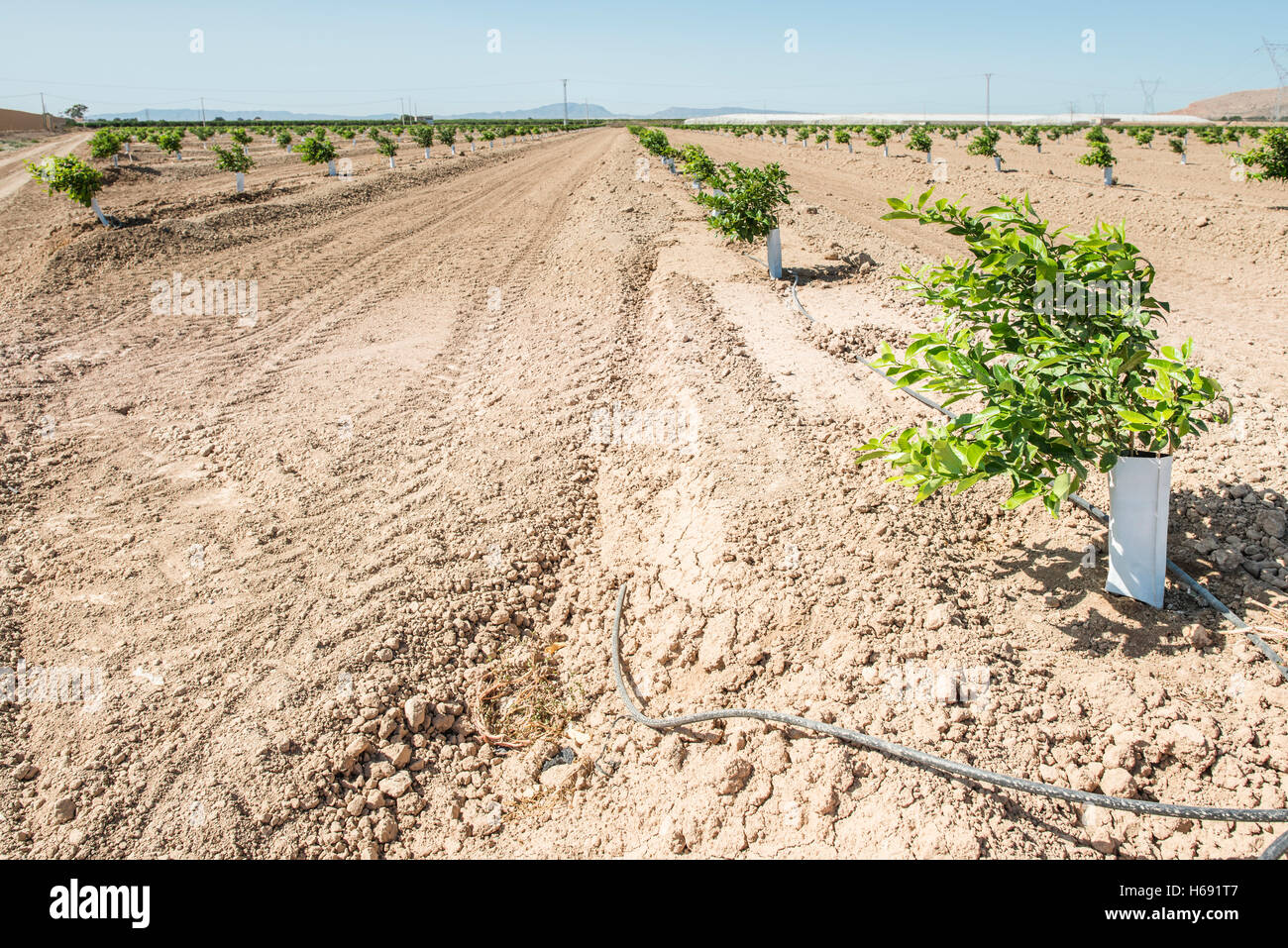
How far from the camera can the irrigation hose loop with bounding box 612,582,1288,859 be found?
2.26 meters

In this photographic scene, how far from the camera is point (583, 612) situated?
4367mm

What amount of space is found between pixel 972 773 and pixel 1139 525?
4.88 feet

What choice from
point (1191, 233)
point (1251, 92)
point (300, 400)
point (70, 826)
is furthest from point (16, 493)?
point (1251, 92)

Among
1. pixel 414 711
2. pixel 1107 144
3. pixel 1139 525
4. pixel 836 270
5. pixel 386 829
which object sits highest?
pixel 1107 144

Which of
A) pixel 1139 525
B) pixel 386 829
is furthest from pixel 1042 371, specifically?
pixel 386 829

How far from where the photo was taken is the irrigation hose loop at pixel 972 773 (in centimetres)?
226

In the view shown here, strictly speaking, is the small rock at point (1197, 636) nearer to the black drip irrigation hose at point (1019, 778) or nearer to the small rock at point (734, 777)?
the black drip irrigation hose at point (1019, 778)

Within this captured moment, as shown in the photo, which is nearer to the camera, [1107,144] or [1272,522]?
[1272,522]

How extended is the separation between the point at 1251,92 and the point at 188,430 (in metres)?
221

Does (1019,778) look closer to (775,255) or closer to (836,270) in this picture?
(775,255)

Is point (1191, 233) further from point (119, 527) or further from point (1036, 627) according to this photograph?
point (119, 527)

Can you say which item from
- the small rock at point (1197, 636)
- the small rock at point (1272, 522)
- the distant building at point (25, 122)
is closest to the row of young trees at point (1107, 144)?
the small rock at point (1272, 522)

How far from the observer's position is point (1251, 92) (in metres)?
158

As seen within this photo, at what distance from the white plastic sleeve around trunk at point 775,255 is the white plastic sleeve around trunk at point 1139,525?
7.48 meters
